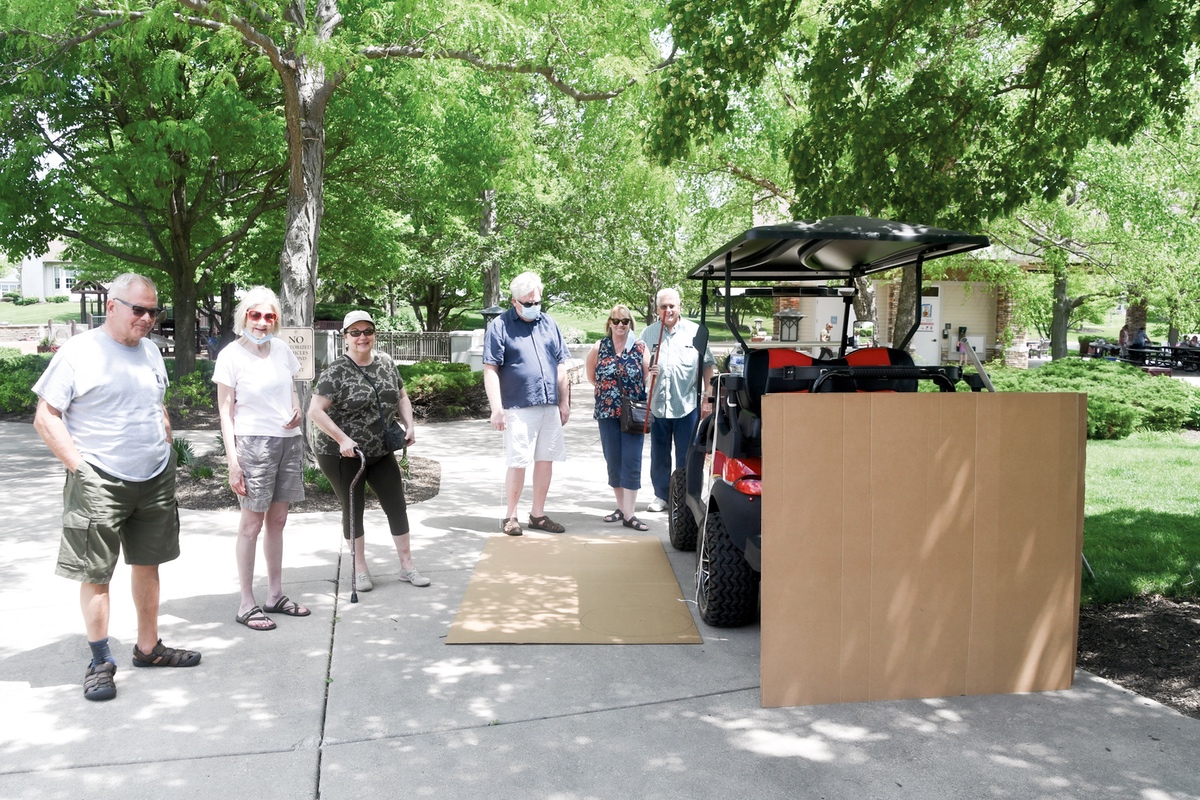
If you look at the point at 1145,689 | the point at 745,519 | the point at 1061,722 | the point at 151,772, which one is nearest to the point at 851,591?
the point at 745,519

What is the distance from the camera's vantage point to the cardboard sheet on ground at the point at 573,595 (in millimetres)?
4922

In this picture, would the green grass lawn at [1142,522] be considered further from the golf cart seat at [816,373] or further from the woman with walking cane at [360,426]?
the woman with walking cane at [360,426]

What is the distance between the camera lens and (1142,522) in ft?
23.5

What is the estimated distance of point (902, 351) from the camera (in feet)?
17.0

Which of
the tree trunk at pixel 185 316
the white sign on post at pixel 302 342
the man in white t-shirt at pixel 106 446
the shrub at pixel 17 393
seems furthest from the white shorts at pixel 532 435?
the tree trunk at pixel 185 316

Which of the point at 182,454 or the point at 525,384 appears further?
the point at 182,454

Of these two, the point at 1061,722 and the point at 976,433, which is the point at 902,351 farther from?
the point at 1061,722

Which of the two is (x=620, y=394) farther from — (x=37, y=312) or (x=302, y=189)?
(x=37, y=312)

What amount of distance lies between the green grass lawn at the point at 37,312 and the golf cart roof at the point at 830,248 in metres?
68.0

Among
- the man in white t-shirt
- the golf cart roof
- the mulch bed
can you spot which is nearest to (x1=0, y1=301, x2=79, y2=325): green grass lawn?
the golf cart roof

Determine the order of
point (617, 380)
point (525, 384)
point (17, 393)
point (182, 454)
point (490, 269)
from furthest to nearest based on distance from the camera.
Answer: point (490, 269), point (17, 393), point (182, 454), point (617, 380), point (525, 384)

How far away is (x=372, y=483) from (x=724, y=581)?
2223 millimetres

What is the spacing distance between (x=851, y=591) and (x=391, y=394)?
290 cm

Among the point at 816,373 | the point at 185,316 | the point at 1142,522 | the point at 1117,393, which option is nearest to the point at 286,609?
the point at 816,373
